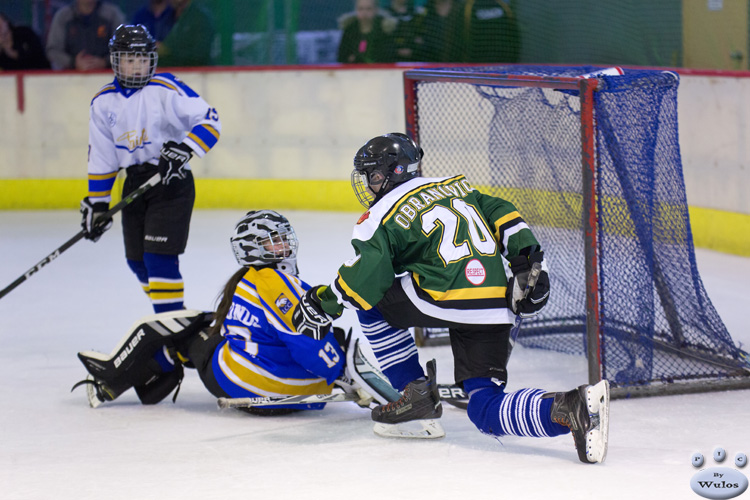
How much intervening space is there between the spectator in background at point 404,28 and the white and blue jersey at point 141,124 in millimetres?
3349

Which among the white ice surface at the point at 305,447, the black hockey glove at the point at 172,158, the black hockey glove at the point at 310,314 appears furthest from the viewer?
the black hockey glove at the point at 172,158

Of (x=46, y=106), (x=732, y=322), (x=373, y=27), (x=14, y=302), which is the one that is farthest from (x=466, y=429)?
(x=46, y=106)

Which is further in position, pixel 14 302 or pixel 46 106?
pixel 46 106

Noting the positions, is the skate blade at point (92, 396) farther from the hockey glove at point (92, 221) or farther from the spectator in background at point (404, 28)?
the spectator in background at point (404, 28)

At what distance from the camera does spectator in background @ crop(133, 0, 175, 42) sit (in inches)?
294

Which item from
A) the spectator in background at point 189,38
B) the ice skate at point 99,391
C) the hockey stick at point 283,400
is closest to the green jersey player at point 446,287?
the hockey stick at point 283,400

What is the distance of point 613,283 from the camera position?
338 centimetres

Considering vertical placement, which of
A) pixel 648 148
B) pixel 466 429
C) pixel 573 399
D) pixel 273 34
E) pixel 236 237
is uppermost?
pixel 273 34

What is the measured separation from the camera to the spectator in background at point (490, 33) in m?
7.07

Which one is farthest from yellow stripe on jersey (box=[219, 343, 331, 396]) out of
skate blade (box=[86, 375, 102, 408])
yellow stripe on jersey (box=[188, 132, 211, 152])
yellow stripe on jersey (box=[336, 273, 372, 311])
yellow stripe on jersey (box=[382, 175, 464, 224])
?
yellow stripe on jersey (box=[188, 132, 211, 152])

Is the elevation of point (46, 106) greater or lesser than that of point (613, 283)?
greater

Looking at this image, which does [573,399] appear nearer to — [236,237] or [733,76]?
[236,237]

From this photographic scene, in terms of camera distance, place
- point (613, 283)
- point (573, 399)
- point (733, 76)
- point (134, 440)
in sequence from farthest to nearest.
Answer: point (733, 76) < point (613, 283) < point (134, 440) < point (573, 399)

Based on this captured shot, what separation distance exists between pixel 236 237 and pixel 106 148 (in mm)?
1103
